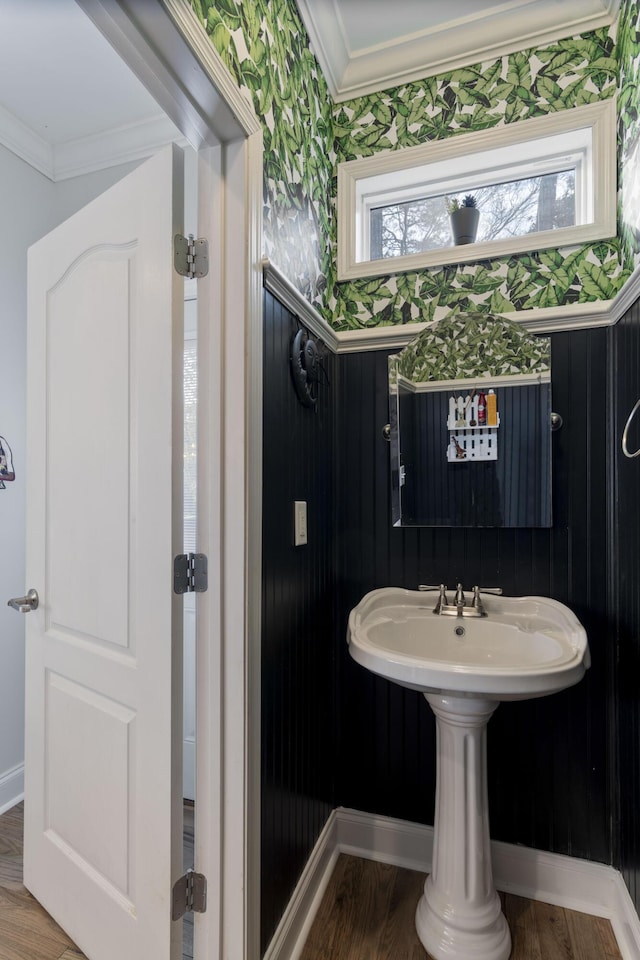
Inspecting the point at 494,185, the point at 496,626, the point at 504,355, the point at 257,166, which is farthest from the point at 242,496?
the point at 494,185

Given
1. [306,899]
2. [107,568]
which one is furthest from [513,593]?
[107,568]

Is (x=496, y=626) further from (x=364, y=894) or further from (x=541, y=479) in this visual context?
(x=364, y=894)

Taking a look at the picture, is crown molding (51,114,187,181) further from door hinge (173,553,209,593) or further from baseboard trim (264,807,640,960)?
baseboard trim (264,807,640,960)

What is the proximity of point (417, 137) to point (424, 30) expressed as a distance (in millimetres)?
313

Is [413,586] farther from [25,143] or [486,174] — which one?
[25,143]

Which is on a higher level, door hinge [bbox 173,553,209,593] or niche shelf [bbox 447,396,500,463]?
niche shelf [bbox 447,396,500,463]

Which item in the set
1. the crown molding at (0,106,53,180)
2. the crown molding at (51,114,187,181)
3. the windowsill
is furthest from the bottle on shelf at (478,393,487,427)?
the crown molding at (0,106,53,180)

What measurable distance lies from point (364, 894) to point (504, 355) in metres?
1.81

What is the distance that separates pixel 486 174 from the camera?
1765 mm

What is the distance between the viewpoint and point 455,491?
1.67 metres

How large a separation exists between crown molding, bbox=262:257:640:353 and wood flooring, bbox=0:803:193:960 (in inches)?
73.4

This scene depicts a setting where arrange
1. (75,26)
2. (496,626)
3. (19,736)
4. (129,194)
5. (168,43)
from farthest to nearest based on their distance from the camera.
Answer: (19,736) → (75,26) → (496,626) → (129,194) → (168,43)

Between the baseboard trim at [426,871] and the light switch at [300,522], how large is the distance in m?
1.00

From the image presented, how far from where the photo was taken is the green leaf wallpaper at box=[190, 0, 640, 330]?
4.32ft
